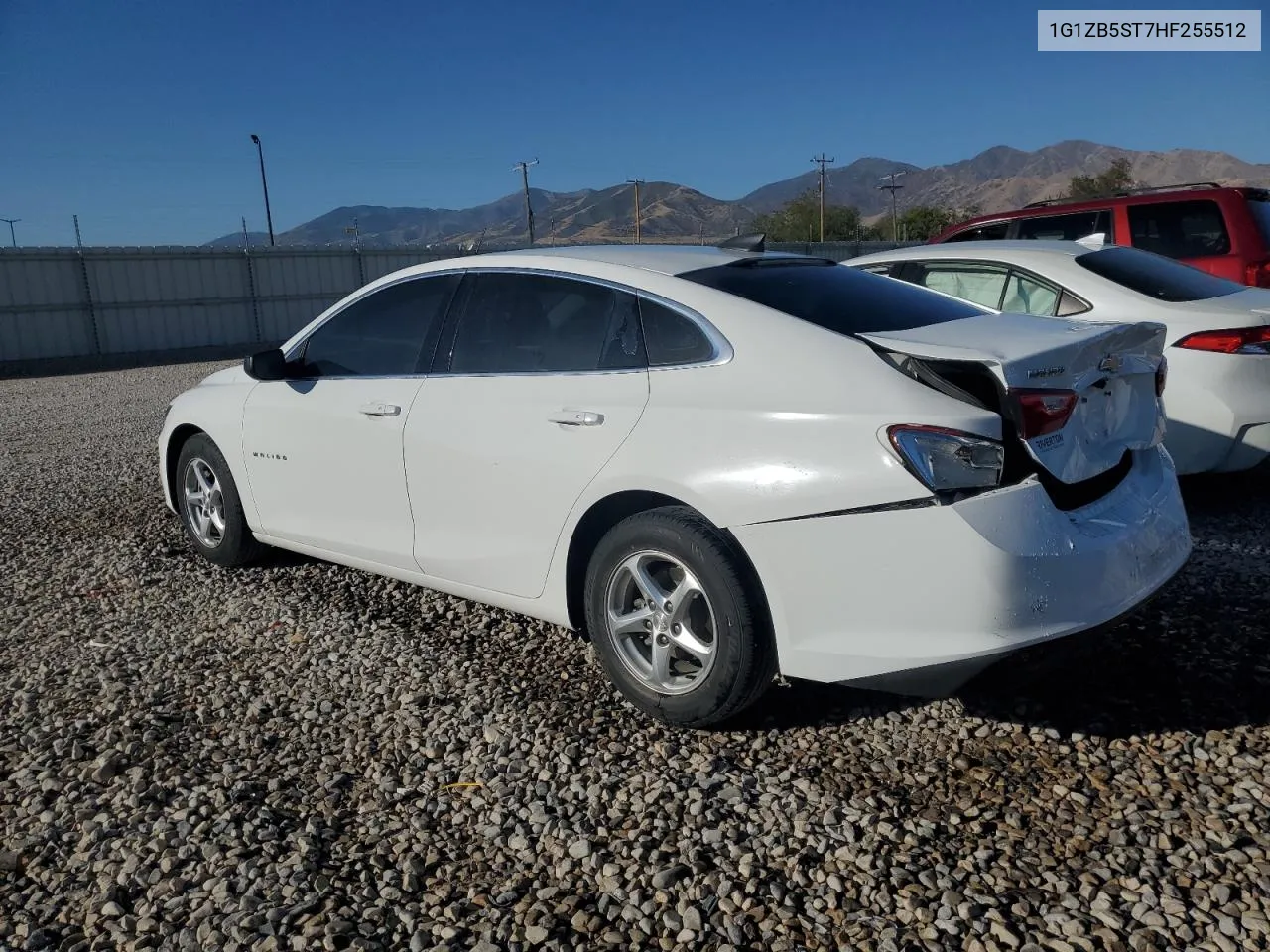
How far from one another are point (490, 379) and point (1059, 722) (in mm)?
2287

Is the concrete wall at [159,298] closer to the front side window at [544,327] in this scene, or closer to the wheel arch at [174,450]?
the wheel arch at [174,450]

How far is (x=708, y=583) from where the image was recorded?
3012 millimetres

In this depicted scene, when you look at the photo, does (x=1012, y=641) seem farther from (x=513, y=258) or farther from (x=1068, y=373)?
(x=513, y=258)

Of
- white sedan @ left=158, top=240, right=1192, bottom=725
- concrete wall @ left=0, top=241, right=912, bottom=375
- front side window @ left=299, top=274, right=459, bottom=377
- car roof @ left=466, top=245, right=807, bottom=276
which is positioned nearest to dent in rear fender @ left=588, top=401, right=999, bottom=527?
white sedan @ left=158, top=240, right=1192, bottom=725

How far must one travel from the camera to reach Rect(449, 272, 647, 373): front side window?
11.4ft

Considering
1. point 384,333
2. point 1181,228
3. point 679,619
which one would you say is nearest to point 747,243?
point 384,333

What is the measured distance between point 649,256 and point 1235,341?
3170mm

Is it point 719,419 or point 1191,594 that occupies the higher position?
point 719,419

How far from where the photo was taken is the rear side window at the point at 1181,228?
695 cm

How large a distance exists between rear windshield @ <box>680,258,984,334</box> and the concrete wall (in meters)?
21.2

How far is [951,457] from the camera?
2.67m

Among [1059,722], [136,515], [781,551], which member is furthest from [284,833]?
[136,515]

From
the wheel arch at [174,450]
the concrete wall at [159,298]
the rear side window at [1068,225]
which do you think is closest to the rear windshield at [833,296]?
the wheel arch at [174,450]

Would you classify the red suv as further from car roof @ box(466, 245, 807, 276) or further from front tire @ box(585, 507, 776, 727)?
front tire @ box(585, 507, 776, 727)
